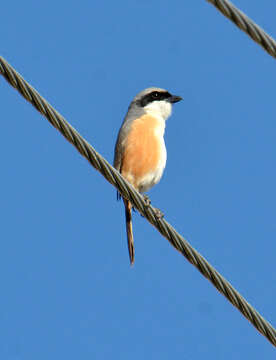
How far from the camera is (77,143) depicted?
4.01m

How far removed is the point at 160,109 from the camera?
8.71m

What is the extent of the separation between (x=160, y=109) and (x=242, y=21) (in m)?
4.84

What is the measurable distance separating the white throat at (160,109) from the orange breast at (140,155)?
2.21ft

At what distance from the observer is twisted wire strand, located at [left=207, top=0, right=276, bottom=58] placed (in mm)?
3867

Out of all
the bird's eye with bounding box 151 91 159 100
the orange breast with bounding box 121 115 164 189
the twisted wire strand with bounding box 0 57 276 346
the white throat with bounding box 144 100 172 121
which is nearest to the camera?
the twisted wire strand with bounding box 0 57 276 346

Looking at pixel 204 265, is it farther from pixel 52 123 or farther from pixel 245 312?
pixel 52 123

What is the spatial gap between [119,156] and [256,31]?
13.7 ft

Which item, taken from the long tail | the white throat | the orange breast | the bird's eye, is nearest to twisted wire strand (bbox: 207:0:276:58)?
the orange breast

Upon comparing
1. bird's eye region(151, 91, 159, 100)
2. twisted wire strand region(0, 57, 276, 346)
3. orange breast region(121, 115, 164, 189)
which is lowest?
twisted wire strand region(0, 57, 276, 346)

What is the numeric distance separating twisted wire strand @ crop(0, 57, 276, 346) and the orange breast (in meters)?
3.45

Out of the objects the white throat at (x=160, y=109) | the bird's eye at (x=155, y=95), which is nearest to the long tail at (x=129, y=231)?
the white throat at (x=160, y=109)

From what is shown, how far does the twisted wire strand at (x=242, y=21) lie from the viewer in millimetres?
3867

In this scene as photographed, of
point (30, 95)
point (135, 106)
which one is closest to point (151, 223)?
point (30, 95)

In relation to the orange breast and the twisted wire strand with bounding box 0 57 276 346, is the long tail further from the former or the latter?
the twisted wire strand with bounding box 0 57 276 346
